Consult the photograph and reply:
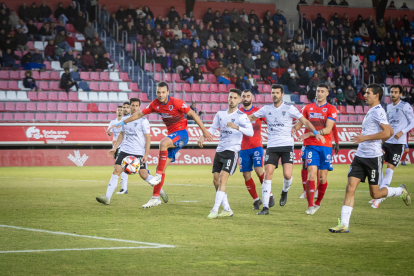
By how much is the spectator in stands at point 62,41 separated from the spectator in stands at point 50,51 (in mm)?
305

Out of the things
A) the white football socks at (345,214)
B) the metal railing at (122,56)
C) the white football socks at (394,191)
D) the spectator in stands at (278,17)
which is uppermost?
the spectator in stands at (278,17)

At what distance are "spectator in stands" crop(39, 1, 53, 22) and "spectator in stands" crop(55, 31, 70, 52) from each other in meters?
1.76

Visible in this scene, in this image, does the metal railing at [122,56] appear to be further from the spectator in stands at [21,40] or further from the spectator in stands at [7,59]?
the spectator in stands at [7,59]

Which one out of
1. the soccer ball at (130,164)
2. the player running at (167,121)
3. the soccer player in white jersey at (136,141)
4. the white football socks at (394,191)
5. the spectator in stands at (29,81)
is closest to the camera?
the white football socks at (394,191)

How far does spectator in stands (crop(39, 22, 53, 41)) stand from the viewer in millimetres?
28492

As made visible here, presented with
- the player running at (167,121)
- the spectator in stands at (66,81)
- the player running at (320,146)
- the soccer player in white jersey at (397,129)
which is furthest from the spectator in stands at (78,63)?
the player running at (320,146)

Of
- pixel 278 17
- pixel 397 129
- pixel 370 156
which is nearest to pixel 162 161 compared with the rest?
pixel 370 156

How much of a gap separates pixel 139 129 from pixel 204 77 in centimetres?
1857

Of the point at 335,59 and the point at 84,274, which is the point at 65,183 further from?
the point at 335,59

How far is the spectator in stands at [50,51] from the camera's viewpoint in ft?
90.7

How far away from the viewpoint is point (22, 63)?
27109 millimetres

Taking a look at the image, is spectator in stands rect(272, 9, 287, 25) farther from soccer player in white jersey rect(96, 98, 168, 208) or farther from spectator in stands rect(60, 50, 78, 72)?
soccer player in white jersey rect(96, 98, 168, 208)

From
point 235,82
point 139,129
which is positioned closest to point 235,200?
point 139,129

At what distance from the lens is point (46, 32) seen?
2856cm
